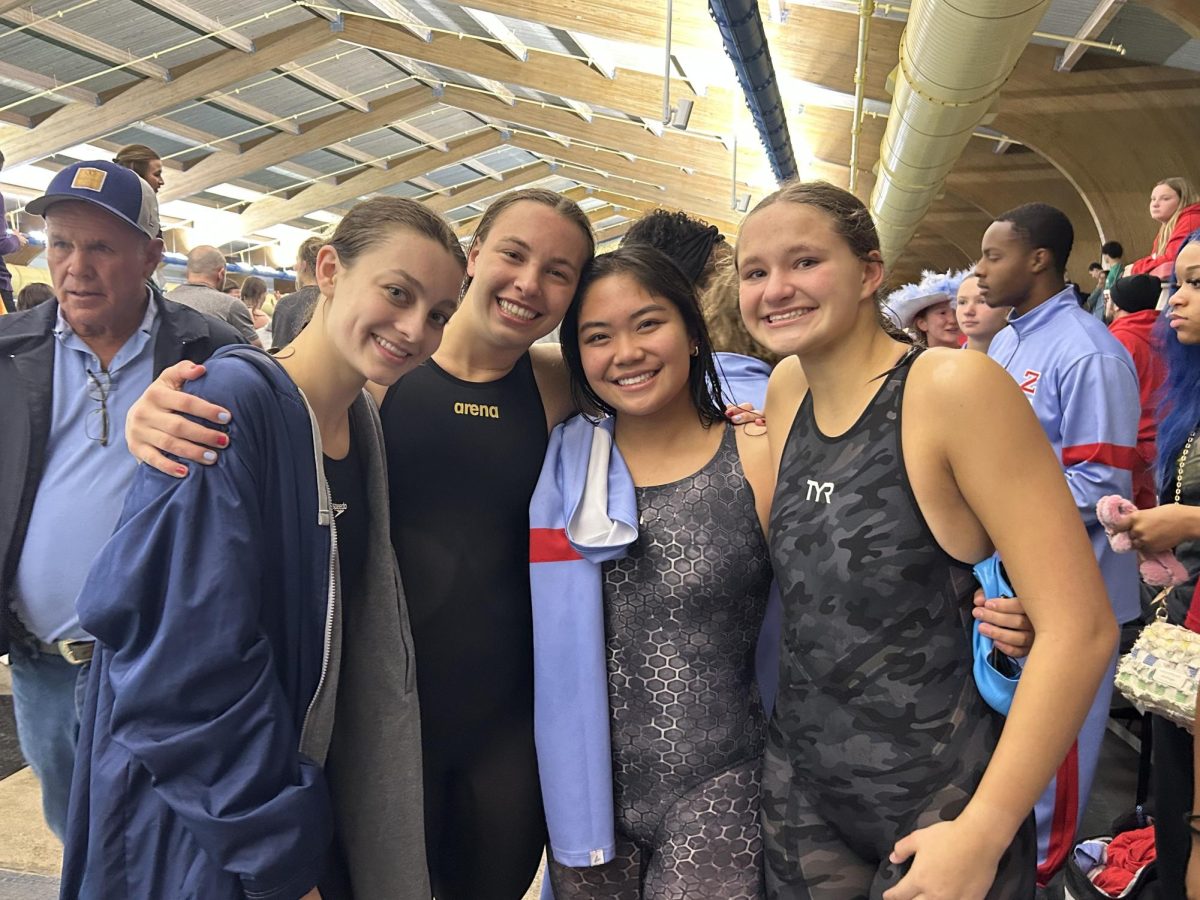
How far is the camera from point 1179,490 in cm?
213

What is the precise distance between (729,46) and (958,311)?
208cm

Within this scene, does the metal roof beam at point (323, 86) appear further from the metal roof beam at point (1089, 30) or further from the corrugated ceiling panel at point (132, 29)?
the metal roof beam at point (1089, 30)

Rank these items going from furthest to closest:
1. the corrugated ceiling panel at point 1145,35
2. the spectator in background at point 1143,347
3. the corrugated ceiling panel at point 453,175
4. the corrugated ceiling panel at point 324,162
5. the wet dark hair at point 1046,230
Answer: the corrugated ceiling panel at point 453,175 → the corrugated ceiling panel at point 324,162 → the corrugated ceiling panel at point 1145,35 → the spectator in background at point 1143,347 → the wet dark hair at point 1046,230

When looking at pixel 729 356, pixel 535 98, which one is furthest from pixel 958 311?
pixel 535 98

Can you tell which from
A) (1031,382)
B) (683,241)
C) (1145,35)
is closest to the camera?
(683,241)

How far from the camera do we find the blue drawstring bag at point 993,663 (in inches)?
49.5

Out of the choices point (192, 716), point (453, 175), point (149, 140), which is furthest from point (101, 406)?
point (453, 175)

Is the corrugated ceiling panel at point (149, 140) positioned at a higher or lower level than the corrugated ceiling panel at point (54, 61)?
lower

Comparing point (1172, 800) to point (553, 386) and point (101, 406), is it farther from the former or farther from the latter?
point (101, 406)

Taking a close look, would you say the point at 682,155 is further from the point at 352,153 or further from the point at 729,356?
the point at 729,356

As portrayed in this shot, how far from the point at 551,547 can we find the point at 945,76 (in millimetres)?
3695

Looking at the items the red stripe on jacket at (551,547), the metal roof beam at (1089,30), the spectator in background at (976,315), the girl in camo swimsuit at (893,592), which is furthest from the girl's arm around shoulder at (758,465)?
the metal roof beam at (1089,30)

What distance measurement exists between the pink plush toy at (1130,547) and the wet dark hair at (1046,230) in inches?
54.8

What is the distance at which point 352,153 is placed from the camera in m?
15.7
